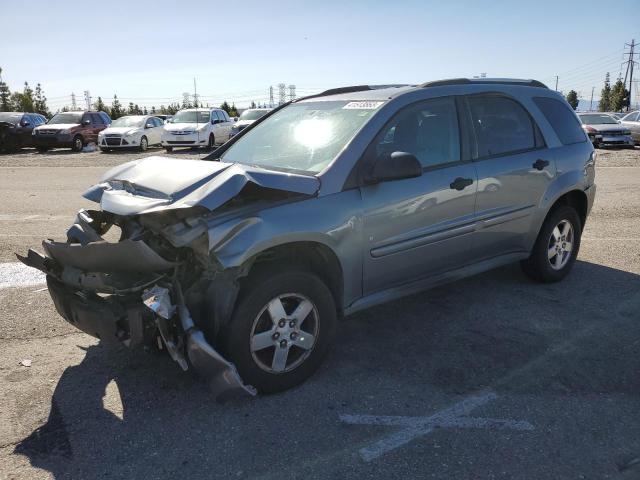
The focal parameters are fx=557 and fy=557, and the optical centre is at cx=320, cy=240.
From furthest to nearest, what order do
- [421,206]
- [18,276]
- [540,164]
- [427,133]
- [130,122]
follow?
[130,122]
[18,276]
[540,164]
[427,133]
[421,206]

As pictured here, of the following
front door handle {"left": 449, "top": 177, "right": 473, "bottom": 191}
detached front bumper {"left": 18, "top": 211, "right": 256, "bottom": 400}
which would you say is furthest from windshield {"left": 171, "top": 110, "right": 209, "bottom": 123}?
detached front bumper {"left": 18, "top": 211, "right": 256, "bottom": 400}

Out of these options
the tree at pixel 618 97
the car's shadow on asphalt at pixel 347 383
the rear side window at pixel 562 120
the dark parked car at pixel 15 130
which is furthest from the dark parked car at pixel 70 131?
the tree at pixel 618 97

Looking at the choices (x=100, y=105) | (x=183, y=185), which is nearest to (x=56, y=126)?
(x=183, y=185)

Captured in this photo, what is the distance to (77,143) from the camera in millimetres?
23766

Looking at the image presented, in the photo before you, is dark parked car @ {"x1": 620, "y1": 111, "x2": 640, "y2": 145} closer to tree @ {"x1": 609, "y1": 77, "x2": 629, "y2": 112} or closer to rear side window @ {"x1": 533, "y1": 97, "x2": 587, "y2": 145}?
rear side window @ {"x1": 533, "y1": 97, "x2": 587, "y2": 145}

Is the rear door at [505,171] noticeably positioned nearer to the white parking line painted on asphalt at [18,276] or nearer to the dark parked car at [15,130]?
the white parking line painted on asphalt at [18,276]

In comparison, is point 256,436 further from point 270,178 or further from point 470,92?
point 470,92

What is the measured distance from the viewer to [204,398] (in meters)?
3.36

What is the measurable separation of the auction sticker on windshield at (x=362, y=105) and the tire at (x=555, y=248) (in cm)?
216

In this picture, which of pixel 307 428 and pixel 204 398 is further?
pixel 204 398

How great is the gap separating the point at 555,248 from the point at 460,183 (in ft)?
5.57

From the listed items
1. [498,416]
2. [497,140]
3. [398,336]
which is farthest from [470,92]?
[498,416]

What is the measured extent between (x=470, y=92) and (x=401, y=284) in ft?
5.61

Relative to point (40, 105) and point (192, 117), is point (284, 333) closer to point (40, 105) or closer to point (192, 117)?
point (192, 117)
